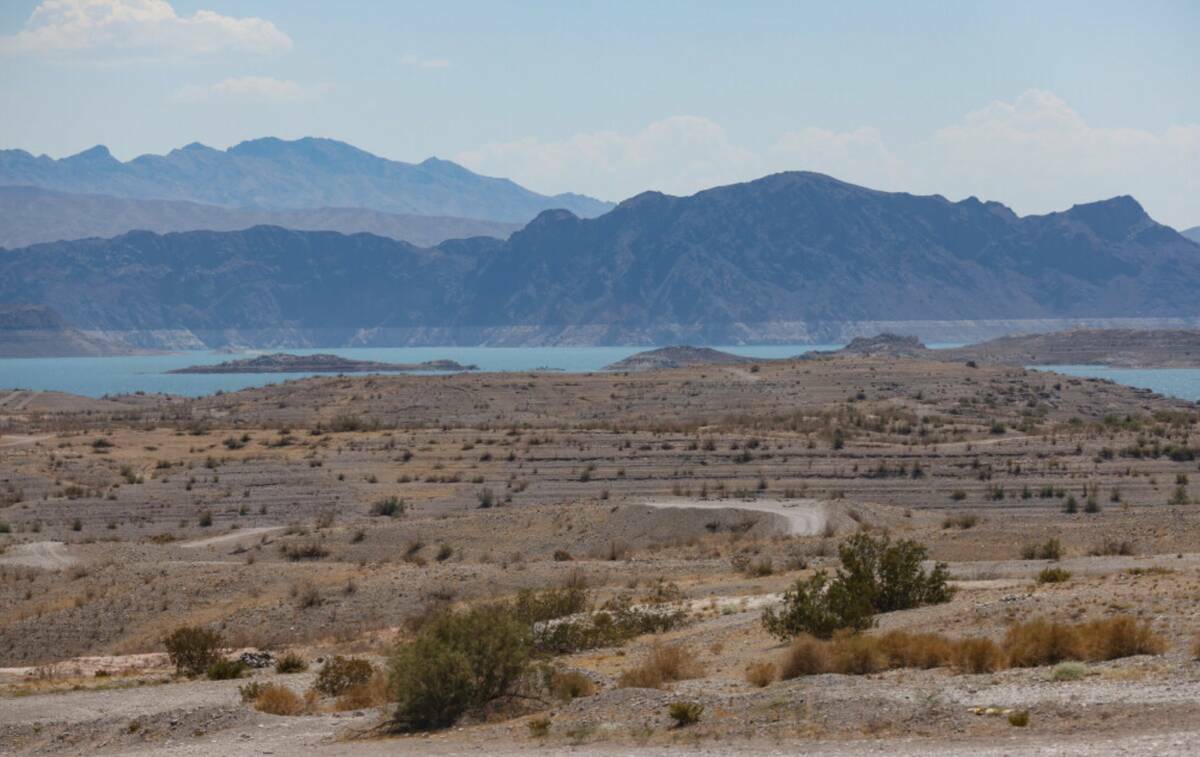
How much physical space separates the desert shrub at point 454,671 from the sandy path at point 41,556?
21.4 meters

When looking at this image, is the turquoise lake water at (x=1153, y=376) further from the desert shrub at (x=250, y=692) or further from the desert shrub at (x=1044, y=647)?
the desert shrub at (x=250, y=692)

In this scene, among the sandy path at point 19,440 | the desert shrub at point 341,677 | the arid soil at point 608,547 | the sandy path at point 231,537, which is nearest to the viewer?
the arid soil at point 608,547

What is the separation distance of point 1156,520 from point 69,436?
54.8m


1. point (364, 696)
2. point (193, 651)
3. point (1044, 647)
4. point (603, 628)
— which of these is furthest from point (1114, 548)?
point (193, 651)

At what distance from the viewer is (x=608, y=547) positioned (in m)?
39.7

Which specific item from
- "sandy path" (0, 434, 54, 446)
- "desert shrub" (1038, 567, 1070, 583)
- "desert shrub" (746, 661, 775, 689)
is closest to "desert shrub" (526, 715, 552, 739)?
"desert shrub" (746, 661, 775, 689)

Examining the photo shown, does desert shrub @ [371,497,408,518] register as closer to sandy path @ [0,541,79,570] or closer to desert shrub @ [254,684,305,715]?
sandy path @ [0,541,79,570]

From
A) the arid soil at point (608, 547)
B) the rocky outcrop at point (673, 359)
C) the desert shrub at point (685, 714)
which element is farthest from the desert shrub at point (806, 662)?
the rocky outcrop at point (673, 359)

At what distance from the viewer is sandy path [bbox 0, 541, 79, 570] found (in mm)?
37156

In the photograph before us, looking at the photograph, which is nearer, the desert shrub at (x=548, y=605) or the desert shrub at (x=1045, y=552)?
the desert shrub at (x=548, y=605)

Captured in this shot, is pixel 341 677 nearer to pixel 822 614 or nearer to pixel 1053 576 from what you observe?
pixel 822 614

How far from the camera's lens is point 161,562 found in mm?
36625

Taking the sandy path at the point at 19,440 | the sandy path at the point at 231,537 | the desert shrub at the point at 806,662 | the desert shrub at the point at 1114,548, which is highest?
the desert shrub at the point at 806,662

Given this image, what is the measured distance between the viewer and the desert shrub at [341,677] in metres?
20.5
